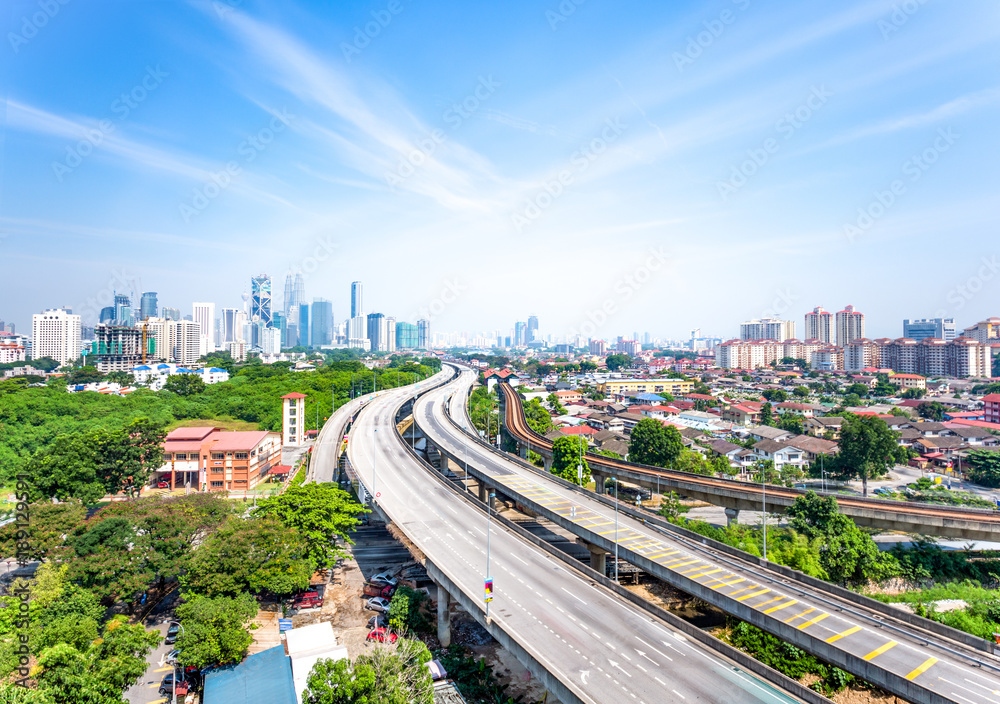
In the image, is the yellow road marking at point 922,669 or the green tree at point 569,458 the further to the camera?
the green tree at point 569,458

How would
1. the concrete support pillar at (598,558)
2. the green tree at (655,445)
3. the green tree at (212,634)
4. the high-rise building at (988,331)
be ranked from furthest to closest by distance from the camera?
the high-rise building at (988,331) < the green tree at (655,445) < the concrete support pillar at (598,558) < the green tree at (212,634)

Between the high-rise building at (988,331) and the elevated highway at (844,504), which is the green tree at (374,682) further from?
the high-rise building at (988,331)

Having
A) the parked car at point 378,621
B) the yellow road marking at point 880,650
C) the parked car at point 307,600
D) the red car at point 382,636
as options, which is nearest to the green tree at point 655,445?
the parked car at point 378,621

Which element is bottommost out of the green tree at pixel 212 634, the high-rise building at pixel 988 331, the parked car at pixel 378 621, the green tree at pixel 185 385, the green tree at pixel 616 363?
the parked car at pixel 378 621

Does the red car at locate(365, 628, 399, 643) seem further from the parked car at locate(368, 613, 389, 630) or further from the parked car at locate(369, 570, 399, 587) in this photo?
the parked car at locate(369, 570, 399, 587)

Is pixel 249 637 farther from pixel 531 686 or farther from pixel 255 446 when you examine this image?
pixel 255 446

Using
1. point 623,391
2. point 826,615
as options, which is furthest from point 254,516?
point 623,391
